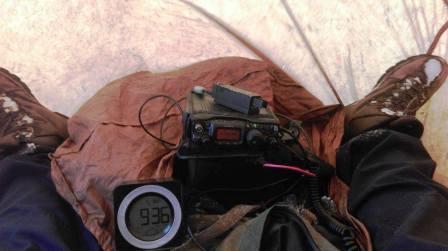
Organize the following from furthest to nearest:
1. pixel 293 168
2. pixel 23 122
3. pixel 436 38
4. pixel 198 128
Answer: pixel 436 38, pixel 23 122, pixel 293 168, pixel 198 128

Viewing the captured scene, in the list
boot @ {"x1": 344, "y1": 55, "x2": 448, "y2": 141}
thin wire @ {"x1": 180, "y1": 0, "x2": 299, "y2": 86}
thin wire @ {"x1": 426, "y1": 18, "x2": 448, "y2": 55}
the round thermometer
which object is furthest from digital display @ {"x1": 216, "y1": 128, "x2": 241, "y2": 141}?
thin wire @ {"x1": 426, "y1": 18, "x2": 448, "y2": 55}

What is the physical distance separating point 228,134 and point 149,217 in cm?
17

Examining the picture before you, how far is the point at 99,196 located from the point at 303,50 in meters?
0.70

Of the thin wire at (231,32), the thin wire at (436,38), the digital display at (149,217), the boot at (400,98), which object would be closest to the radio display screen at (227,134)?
the digital display at (149,217)

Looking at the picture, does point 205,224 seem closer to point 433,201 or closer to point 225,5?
point 433,201

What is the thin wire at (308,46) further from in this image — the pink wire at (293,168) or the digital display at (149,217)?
the digital display at (149,217)

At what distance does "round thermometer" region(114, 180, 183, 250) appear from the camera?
661 mm

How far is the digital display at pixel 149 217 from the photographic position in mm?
669

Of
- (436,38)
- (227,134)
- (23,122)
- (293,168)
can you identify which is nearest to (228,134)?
(227,134)

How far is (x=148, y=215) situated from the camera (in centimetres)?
68

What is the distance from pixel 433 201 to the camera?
27.1 inches

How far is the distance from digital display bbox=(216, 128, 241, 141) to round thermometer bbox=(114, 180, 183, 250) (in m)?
0.10

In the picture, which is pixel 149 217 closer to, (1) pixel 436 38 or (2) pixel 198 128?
(2) pixel 198 128

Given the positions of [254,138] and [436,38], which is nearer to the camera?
[254,138]
